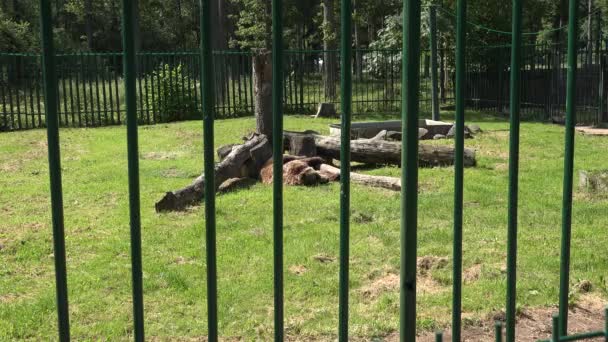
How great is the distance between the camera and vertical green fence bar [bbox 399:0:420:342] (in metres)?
1.95

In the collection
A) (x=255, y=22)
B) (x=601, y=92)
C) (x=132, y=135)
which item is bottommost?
(x=601, y=92)

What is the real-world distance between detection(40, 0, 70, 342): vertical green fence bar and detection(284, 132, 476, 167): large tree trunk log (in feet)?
26.0

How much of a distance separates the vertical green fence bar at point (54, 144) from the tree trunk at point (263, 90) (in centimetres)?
805

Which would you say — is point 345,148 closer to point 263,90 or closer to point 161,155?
point 263,90

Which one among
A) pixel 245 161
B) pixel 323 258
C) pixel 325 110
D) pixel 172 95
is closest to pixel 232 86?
pixel 172 95

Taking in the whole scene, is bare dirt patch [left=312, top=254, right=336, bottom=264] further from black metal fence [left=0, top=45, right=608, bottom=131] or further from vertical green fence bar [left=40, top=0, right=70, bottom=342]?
black metal fence [left=0, top=45, right=608, bottom=131]

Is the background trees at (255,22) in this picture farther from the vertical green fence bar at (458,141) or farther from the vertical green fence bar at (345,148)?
the vertical green fence bar at (345,148)

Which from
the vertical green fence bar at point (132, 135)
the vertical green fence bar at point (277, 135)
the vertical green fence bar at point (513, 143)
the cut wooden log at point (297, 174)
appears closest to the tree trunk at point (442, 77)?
the cut wooden log at point (297, 174)

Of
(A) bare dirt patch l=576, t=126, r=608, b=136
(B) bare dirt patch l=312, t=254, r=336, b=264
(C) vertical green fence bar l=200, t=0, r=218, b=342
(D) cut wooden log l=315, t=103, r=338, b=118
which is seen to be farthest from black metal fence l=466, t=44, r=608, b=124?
(C) vertical green fence bar l=200, t=0, r=218, b=342

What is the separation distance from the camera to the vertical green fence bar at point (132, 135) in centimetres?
169

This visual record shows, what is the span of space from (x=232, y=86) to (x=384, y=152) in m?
10.7

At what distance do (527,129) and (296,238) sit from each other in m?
10.3

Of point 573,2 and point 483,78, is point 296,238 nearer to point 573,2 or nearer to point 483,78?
point 573,2

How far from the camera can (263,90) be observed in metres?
9.85
